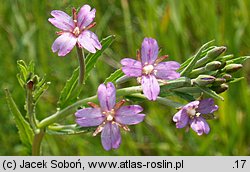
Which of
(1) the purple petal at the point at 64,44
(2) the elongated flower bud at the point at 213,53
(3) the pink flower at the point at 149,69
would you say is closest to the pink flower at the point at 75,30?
(1) the purple petal at the point at 64,44

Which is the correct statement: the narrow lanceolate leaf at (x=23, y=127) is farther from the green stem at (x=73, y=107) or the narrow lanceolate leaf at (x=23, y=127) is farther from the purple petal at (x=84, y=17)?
the purple petal at (x=84, y=17)

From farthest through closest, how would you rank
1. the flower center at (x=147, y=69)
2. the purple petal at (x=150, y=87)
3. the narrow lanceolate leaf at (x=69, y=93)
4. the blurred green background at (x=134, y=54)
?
1. the blurred green background at (x=134, y=54)
2. the narrow lanceolate leaf at (x=69, y=93)
3. the flower center at (x=147, y=69)
4. the purple petal at (x=150, y=87)

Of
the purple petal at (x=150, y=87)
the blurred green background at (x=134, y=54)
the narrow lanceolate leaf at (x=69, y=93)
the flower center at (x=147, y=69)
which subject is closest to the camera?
the purple petal at (x=150, y=87)

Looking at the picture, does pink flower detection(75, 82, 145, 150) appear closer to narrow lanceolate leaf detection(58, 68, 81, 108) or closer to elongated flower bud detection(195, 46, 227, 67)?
narrow lanceolate leaf detection(58, 68, 81, 108)

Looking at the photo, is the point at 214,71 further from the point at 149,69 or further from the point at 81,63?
the point at 81,63

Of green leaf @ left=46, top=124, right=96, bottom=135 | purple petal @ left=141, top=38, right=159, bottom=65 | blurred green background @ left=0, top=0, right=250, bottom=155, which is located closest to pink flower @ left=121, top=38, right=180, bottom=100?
purple petal @ left=141, top=38, right=159, bottom=65

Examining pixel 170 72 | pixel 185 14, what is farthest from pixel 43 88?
pixel 185 14

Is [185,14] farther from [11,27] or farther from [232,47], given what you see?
[11,27]

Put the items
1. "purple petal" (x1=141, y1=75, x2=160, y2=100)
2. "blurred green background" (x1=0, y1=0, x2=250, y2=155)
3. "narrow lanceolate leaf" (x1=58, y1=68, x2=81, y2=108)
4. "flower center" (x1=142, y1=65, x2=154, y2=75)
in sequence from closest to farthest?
"purple petal" (x1=141, y1=75, x2=160, y2=100) < "flower center" (x1=142, y1=65, x2=154, y2=75) < "narrow lanceolate leaf" (x1=58, y1=68, x2=81, y2=108) < "blurred green background" (x1=0, y1=0, x2=250, y2=155)
